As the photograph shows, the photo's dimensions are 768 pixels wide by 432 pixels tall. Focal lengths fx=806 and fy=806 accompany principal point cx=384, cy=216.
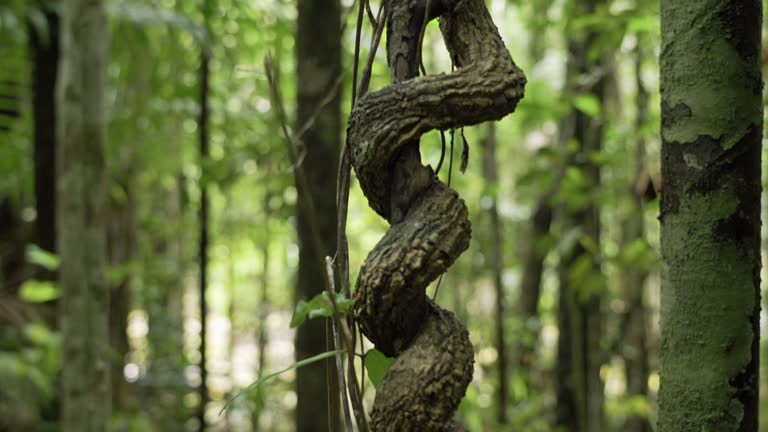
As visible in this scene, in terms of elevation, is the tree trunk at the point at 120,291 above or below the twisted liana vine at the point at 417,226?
below

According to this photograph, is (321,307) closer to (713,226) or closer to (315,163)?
(713,226)

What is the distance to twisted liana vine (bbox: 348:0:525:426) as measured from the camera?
26.3 inches

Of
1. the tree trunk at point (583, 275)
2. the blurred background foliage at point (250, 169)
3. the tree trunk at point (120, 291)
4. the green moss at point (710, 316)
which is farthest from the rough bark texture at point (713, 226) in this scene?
the tree trunk at point (120, 291)

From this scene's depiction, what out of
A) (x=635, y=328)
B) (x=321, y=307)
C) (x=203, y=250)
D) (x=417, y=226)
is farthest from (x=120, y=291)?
(x=417, y=226)

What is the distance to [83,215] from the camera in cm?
228

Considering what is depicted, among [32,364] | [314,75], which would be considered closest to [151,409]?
[32,364]

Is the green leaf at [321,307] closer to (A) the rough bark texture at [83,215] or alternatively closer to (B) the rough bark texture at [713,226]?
(B) the rough bark texture at [713,226]

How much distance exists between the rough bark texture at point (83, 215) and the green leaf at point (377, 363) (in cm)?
171

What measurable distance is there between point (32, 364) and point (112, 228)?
6.23 feet

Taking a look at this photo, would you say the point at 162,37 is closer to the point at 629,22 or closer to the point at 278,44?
the point at 278,44

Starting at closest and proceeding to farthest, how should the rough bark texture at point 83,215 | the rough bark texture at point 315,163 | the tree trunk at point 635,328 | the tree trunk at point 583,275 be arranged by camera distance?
the rough bark texture at point 315,163 → the rough bark texture at point 83,215 → the tree trunk at point 583,275 → the tree trunk at point 635,328

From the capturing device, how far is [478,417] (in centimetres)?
386

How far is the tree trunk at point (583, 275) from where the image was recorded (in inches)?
95.7

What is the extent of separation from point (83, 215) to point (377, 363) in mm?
1753
